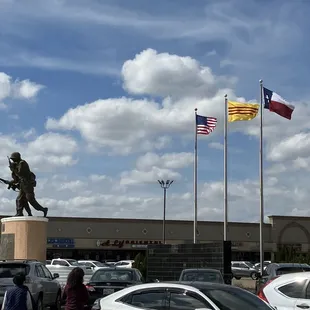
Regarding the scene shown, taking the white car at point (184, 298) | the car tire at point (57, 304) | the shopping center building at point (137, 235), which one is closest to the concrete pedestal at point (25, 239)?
the car tire at point (57, 304)

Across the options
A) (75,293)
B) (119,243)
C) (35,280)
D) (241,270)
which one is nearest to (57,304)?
(35,280)

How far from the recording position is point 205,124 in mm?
39781

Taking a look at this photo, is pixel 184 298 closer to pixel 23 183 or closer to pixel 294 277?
pixel 294 277

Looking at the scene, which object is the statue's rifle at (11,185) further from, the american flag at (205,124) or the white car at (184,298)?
the white car at (184,298)

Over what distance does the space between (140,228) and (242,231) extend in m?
12.5

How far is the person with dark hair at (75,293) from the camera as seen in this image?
12188 millimetres

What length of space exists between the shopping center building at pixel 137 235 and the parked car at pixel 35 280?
58985mm

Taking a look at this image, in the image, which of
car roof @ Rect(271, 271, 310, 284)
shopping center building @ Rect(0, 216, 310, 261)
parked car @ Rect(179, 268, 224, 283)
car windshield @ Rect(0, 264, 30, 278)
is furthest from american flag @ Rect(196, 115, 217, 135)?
shopping center building @ Rect(0, 216, 310, 261)

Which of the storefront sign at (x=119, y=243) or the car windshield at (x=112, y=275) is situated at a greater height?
the storefront sign at (x=119, y=243)

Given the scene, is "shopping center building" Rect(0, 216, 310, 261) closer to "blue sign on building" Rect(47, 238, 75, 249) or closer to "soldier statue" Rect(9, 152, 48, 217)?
"blue sign on building" Rect(47, 238, 75, 249)

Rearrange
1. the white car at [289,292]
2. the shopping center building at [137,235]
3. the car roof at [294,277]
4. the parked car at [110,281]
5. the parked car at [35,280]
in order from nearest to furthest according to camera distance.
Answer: the white car at [289,292], the car roof at [294,277], the parked car at [35,280], the parked car at [110,281], the shopping center building at [137,235]

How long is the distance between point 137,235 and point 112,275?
6148 centimetres

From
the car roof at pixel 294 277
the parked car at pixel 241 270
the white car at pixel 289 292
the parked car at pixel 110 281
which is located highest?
the car roof at pixel 294 277

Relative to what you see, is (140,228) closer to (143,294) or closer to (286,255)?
(286,255)
